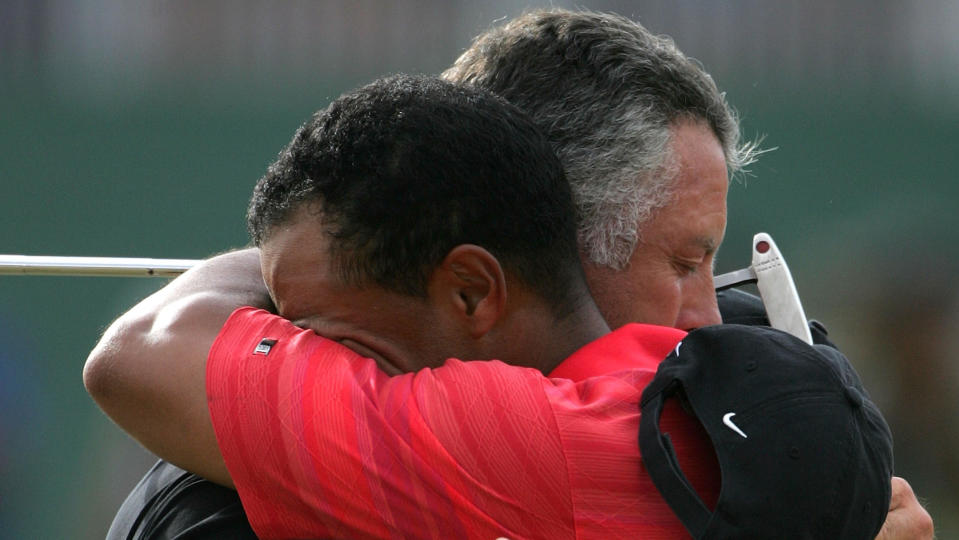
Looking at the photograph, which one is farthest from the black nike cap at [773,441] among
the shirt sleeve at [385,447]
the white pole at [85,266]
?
the white pole at [85,266]

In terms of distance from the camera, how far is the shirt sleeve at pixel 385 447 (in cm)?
118

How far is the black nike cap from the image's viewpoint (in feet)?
3.63

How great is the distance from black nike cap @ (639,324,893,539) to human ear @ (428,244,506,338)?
0.72ft

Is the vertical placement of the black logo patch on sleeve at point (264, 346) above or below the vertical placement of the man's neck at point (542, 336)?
above

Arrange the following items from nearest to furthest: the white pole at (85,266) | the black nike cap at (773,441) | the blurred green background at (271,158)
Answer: the black nike cap at (773,441)
the white pole at (85,266)
the blurred green background at (271,158)

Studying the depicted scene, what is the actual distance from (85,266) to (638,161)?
0.91m

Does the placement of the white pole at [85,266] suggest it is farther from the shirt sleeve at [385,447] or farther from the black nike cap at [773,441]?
the black nike cap at [773,441]

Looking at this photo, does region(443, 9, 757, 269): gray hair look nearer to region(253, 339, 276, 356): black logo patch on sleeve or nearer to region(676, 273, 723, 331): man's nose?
region(676, 273, 723, 331): man's nose

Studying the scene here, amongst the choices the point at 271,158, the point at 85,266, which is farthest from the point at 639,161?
the point at 271,158

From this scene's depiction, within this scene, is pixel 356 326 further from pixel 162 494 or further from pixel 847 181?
pixel 847 181

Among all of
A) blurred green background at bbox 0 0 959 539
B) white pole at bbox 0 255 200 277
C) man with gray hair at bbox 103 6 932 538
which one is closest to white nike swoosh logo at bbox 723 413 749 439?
Result: man with gray hair at bbox 103 6 932 538

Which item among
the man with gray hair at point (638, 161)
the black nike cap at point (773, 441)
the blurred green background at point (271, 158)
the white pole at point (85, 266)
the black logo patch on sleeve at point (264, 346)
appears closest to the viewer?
the black nike cap at point (773, 441)

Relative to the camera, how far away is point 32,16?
585 cm

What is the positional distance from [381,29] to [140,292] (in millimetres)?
2088
